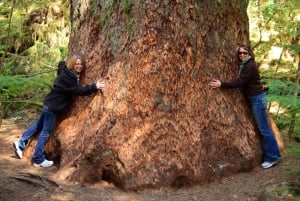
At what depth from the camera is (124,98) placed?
5.86m

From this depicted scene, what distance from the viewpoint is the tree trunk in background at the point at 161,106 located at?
5730 mm

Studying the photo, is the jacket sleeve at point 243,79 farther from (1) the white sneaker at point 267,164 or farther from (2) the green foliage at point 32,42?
(2) the green foliage at point 32,42

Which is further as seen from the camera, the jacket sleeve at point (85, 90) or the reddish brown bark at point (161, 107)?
the jacket sleeve at point (85, 90)

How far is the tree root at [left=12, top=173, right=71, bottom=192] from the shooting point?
18.1ft

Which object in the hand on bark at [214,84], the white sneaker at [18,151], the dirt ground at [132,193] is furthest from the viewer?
the white sneaker at [18,151]

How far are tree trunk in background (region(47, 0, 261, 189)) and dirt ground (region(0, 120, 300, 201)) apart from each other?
14cm

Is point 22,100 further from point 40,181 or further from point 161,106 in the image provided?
point 161,106

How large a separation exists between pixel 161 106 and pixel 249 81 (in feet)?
5.04

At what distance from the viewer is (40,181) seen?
18.8ft

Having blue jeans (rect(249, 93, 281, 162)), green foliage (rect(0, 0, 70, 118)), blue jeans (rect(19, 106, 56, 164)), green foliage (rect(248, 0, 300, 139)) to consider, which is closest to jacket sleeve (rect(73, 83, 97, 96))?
blue jeans (rect(19, 106, 56, 164))

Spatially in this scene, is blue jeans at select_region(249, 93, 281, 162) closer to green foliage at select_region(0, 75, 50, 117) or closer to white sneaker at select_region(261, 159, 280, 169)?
white sneaker at select_region(261, 159, 280, 169)

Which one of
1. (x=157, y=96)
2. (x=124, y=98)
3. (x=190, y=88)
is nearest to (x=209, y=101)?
(x=190, y=88)

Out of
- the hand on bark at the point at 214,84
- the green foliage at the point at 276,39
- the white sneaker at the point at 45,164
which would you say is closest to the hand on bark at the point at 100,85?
the white sneaker at the point at 45,164

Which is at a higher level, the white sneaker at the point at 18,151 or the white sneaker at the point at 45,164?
the white sneaker at the point at 18,151
